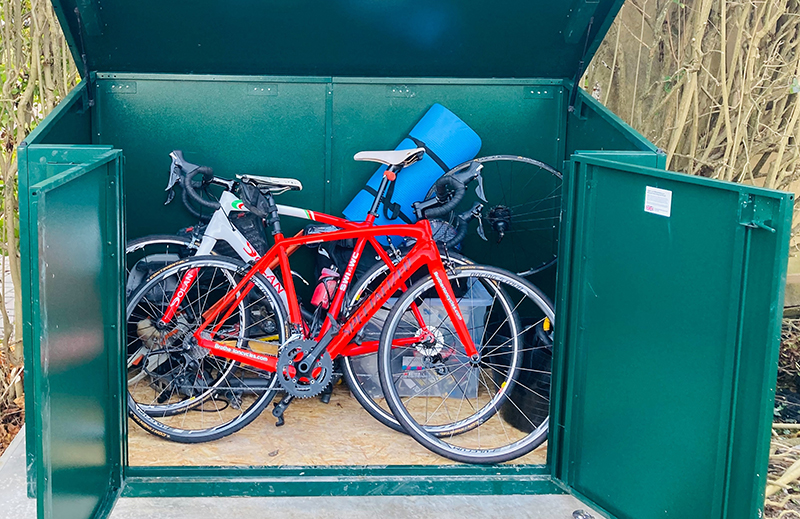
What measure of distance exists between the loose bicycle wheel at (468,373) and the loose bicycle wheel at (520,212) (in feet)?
1.17

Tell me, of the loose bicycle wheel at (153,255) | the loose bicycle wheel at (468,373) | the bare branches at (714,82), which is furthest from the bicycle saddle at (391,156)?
the bare branches at (714,82)

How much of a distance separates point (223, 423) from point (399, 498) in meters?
1.00

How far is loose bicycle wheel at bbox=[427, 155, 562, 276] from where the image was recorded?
4.68 m

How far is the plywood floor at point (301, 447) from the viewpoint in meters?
3.77

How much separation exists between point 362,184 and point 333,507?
5.90 feet

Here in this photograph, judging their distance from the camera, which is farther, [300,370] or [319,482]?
[300,370]

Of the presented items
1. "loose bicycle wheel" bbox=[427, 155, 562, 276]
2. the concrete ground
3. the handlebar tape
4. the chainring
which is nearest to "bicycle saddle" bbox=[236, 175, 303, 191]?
the handlebar tape

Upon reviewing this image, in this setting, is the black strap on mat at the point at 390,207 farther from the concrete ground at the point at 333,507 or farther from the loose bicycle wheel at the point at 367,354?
the concrete ground at the point at 333,507

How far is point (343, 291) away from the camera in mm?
4039

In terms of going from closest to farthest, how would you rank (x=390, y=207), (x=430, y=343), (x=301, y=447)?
(x=301, y=447) → (x=430, y=343) → (x=390, y=207)

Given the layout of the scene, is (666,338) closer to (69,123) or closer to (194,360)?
(194,360)

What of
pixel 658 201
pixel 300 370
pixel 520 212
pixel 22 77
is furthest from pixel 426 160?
pixel 22 77

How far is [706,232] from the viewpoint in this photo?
2.78 m

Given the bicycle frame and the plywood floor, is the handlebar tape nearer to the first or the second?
the bicycle frame
